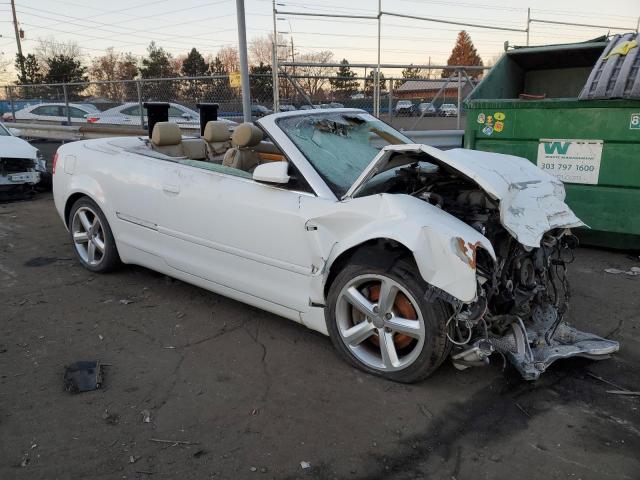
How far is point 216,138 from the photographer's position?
5137 millimetres

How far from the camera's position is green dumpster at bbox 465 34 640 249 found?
5609 millimetres

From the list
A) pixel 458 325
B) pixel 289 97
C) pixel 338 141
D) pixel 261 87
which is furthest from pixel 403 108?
pixel 458 325

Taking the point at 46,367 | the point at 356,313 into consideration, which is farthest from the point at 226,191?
the point at 46,367

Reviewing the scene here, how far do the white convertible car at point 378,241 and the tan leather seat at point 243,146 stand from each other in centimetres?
2

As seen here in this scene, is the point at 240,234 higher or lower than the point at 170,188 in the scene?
lower

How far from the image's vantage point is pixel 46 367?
3.38 m

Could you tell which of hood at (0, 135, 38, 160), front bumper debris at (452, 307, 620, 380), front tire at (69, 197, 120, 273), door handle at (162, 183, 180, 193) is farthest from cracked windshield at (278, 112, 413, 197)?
hood at (0, 135, 38, 160)

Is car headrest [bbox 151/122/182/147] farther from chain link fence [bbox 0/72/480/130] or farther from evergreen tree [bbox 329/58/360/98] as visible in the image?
evergreen tree [bbox 329/58/360/98]

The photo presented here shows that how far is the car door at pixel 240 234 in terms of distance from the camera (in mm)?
3420

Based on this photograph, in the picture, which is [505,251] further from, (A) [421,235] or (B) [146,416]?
(B) [146,416]

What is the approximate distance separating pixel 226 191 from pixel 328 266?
1.02 metres

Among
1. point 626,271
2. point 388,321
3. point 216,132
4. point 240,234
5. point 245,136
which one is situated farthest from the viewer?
point 626,271

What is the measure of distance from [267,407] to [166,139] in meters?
2.92

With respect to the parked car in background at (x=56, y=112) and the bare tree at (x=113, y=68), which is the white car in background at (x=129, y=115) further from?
the bare tree at (x=113, y=68)
